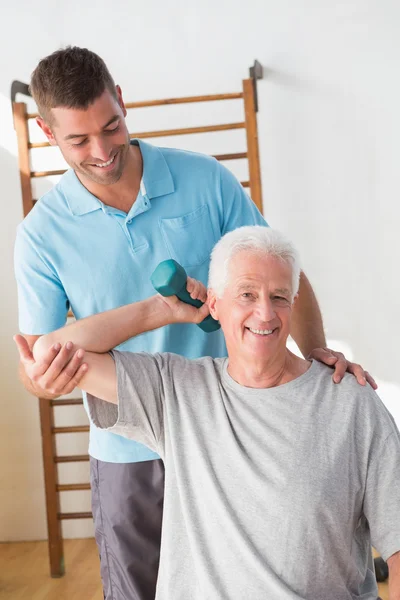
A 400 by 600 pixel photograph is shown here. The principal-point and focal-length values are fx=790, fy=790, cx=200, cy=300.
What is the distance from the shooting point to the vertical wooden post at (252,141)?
11.6 ft

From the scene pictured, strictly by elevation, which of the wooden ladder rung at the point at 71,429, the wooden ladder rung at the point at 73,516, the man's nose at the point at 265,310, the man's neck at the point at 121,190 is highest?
the man's neck at the point at 121,190

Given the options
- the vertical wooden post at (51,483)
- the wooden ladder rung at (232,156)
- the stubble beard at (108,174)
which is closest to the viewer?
the stubble beard at (108,174)

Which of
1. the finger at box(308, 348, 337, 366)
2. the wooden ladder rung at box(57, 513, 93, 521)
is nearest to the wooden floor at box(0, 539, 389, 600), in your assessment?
the wooden ladder rung at box(57, 513, 93, 521)

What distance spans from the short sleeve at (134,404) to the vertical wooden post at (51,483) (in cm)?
202

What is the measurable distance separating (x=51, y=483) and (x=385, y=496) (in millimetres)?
2449

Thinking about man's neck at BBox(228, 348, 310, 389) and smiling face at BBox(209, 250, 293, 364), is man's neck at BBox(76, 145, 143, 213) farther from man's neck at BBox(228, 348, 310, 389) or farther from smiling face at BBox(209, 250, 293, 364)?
man's neck at BBox(228, 348, 310, 389)

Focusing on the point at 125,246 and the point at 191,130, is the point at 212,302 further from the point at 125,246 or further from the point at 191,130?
the point at 191,130

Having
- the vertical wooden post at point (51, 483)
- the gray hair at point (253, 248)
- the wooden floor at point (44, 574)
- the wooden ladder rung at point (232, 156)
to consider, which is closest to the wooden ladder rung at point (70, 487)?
the vertical wooden post at point (51, 483)

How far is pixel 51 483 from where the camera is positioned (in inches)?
149

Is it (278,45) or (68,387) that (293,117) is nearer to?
(278,45)

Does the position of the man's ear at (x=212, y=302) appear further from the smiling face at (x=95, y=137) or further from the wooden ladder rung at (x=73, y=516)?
the wooden ladder rung at (x=73, y=516)

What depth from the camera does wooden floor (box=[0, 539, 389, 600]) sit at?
347 cm

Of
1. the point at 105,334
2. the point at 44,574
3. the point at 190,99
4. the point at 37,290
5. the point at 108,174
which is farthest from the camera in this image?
the point at 44,574

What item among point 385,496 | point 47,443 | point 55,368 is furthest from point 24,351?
point 47,443
